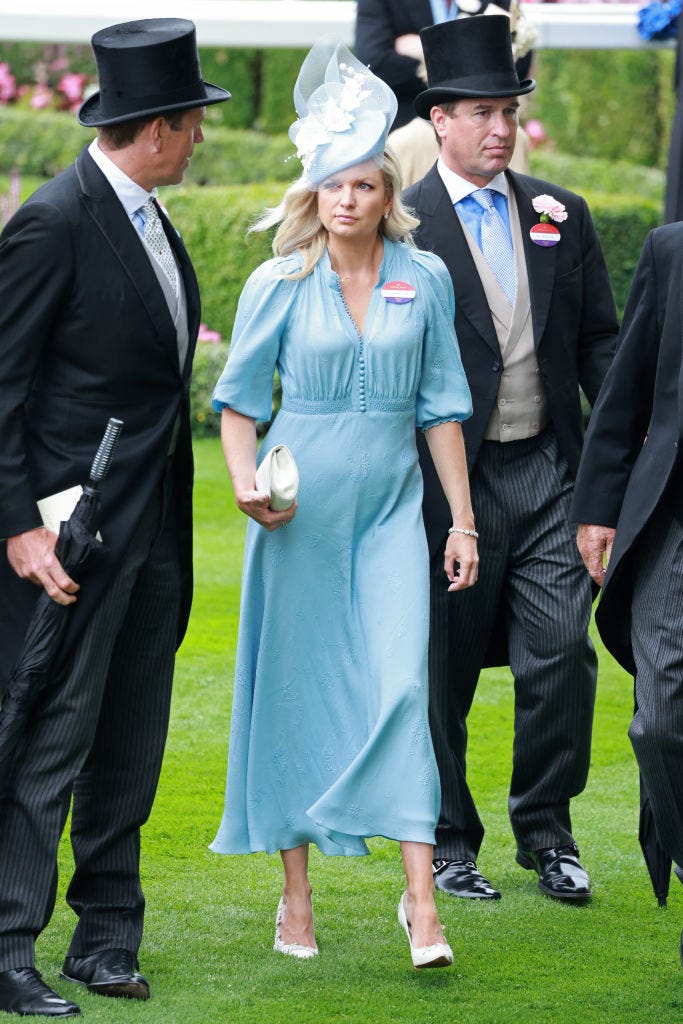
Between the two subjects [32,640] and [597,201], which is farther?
[597,201]

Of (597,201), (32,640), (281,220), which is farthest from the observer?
(597,201)

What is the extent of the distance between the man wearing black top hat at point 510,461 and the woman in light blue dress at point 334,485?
1.78 feet

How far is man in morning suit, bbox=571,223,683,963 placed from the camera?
14.1ft

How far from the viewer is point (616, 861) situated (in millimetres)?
5605

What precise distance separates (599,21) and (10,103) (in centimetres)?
1339

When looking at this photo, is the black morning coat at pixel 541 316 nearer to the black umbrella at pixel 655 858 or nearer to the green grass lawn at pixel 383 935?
the green grass lawn at pixel 383 935

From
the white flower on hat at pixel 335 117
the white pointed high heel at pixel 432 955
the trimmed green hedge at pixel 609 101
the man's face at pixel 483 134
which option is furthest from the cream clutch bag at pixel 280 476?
the trimmed green hedge at pixel 609 101

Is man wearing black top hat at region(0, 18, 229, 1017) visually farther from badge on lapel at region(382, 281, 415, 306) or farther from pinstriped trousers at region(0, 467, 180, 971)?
badge on lapel at region(382, 281, 415, 306)

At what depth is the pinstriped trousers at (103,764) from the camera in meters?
4.23

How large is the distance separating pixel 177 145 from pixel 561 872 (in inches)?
89.1

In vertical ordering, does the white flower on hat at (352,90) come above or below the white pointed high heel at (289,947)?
above

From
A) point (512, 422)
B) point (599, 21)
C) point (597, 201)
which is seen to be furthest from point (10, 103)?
point (512, 422)

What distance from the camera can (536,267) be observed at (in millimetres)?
5371

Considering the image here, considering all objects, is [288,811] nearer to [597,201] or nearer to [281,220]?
[281,220]
